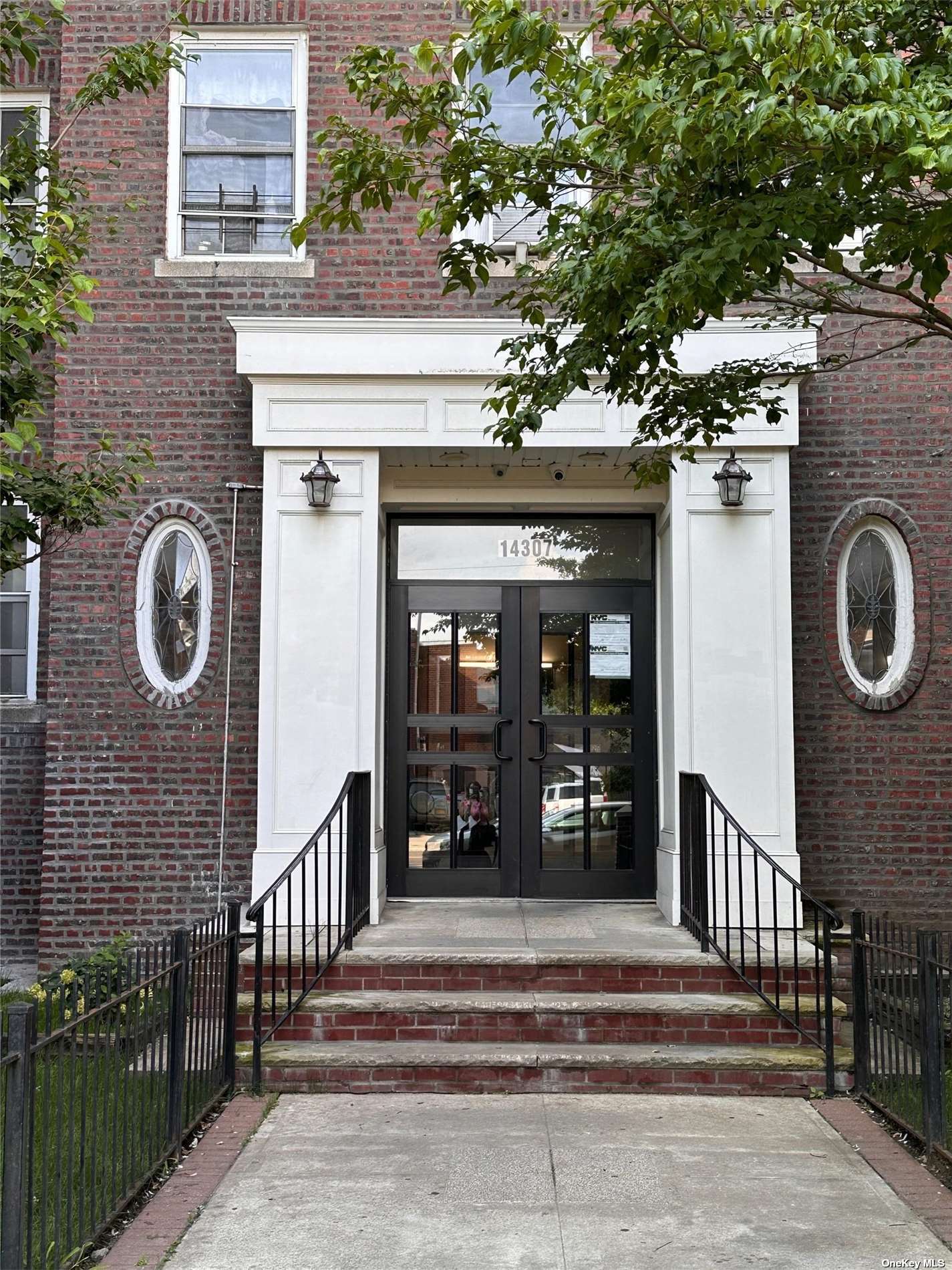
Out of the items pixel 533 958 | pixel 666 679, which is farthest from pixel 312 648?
pixel 533 958

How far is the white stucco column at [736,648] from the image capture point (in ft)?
25.7

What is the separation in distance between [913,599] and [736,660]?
144 cm

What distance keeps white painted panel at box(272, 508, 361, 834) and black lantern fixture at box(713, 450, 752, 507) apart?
2406mm

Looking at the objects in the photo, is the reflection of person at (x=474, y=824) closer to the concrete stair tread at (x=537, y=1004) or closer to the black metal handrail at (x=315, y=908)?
the black metal handrail at (x=315, y=908)

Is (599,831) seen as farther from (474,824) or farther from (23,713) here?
(23,713)

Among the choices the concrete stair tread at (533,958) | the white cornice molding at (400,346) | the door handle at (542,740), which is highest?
the white cornice molding at (400,346)

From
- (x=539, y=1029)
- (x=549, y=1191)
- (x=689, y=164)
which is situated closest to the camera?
(x=549, y=1191)

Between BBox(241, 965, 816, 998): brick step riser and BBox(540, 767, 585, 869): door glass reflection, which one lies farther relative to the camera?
BBox(540, 767, 585, 869): door glass reflection

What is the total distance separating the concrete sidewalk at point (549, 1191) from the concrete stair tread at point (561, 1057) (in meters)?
0.16

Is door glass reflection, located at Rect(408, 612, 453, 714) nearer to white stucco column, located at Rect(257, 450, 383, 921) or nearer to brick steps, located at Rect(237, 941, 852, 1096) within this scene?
white stucco column, located at Rect(257, 450, 383, 921)

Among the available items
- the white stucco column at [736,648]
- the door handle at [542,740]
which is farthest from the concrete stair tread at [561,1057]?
the door handle at [542,740]

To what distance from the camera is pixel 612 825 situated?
878cm

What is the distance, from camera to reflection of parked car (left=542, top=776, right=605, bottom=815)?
28.8ft

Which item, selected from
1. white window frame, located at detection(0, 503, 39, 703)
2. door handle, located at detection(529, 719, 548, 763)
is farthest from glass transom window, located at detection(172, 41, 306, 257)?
door handle, located at detection(529, 719, 548, 763)
